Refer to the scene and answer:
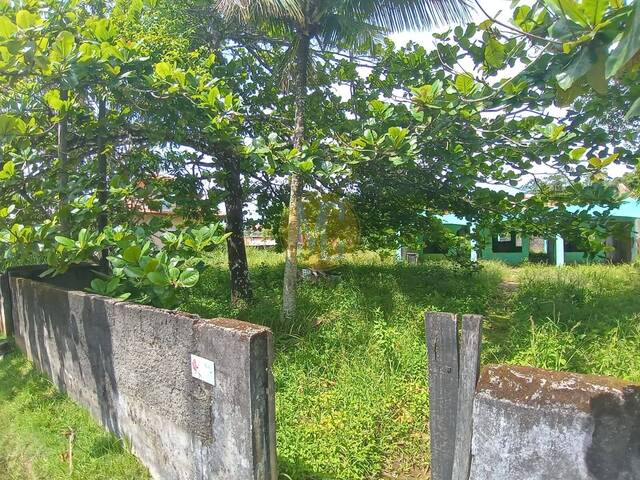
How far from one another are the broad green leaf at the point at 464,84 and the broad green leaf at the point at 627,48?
9.04 feet

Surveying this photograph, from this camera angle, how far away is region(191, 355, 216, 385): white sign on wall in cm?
278

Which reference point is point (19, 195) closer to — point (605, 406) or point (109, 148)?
point (109, 148)

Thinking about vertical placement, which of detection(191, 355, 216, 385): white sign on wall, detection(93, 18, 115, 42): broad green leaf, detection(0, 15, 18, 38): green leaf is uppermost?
detection(93, 18, 115, 42): broad green leaf

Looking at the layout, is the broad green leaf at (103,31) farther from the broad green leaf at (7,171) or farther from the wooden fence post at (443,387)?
the wooden fence post at (443,387)

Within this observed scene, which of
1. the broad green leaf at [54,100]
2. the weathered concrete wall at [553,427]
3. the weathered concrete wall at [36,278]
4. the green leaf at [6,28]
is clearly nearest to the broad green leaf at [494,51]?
the weathered concrete wall at [553,427]

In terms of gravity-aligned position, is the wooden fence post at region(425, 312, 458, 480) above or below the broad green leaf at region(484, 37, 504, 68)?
below

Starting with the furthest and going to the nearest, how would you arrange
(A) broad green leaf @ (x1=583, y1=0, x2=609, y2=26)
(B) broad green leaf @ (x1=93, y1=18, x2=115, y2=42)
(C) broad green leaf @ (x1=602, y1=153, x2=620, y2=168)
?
1. (B) broad green leaf @ (x1=93, y1=18, x2=115, y2=42)
2. (C) broad green leaf @ (x1=602, y1=153, x2=620, y2=168)
3. (A) broad green leaf @ (x1=583, y1=0, x2=609, y2=26)

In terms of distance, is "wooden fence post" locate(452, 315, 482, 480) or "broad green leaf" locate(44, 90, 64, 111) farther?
"broad green leaf" locate(44, 90, 64, 111)

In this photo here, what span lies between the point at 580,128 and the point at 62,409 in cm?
583

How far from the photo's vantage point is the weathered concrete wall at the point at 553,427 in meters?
1.77

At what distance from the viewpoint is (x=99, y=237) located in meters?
4.24

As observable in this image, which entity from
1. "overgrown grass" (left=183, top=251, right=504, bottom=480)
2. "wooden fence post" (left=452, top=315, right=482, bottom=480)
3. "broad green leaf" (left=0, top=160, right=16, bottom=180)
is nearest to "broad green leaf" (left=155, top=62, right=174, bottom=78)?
"broad green leaf" (left=0, top=160, right=16, bottom=180)

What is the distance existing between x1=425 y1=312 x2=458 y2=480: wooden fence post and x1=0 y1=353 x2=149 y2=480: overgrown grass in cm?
221

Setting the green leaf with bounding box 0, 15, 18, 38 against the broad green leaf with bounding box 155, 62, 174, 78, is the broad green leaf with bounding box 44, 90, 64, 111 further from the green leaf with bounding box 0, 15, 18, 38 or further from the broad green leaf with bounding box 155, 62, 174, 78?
the broad green leaf with bounding box 155, 62, 174, 78
